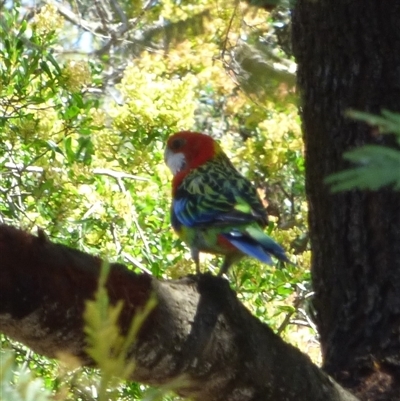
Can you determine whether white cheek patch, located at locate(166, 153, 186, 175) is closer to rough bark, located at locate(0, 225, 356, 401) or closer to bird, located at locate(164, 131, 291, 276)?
bird, located at locate(164, 131, 291, 276)

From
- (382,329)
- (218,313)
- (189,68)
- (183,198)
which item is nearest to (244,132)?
(189,68)

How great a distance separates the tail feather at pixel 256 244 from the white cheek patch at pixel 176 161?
98 centimetres

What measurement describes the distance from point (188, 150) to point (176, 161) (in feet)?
Answer: 0.24

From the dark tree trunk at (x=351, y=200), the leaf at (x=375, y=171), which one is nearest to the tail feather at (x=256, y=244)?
the dark tree trunk at (x=351, y=200)

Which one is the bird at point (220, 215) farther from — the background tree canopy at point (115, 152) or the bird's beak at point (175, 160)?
the background tree canopy at point (115, 152)

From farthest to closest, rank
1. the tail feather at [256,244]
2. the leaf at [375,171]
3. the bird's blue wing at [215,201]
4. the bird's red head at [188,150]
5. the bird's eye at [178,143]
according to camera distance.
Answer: the bird's eye at [178,143] → the bird's red head at [188,150] → the bird's blue wing at [215,201] → the tail feather at [256,244] → the leaf at [375,171]

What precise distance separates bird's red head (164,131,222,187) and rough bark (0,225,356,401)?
1.51 m

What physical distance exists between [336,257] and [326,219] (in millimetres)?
132

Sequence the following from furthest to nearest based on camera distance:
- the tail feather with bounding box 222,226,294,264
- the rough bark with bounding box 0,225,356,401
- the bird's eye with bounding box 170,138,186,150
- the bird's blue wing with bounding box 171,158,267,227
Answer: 1. the bird's eye with bounding box 170,138,186,150
2. the bird's blue wing with bounding box 171,158,267,227
3. the tail feather with bounding box 222,226,294,264
4. the rough bark with bounding box 0,225,356,401

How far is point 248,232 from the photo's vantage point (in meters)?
2.81

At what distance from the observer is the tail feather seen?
266cm

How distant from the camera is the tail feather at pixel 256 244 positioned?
266cm

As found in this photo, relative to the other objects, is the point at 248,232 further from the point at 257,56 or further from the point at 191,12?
the point at 191,12

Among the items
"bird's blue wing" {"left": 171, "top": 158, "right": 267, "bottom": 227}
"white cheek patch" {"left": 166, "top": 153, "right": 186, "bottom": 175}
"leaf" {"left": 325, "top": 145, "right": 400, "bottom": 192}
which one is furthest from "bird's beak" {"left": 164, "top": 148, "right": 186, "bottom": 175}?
"leaf" {"left": 325, "top": 145, "right": 400, "bottom": 192}
